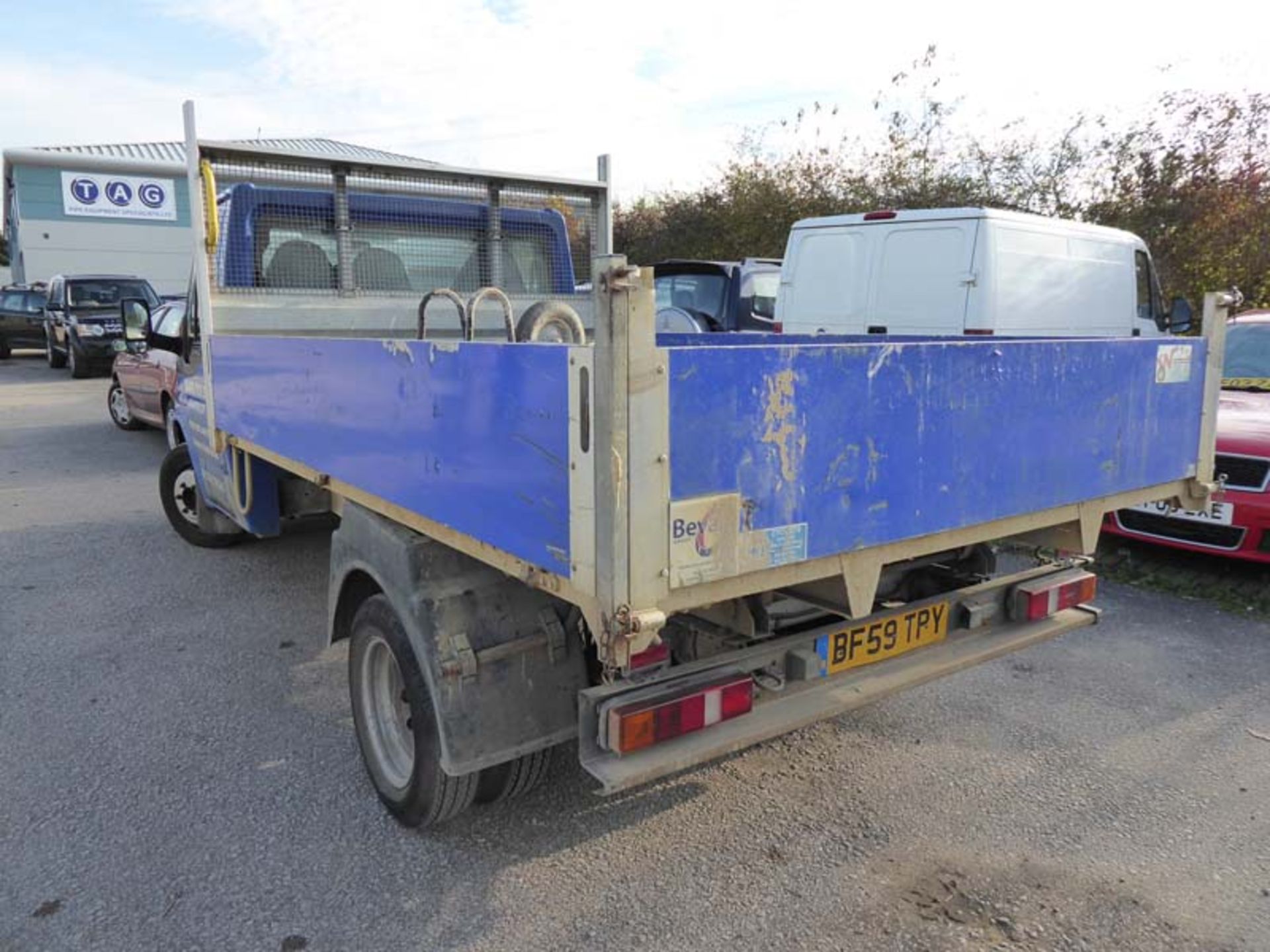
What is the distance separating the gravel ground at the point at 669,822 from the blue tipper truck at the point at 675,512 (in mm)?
332

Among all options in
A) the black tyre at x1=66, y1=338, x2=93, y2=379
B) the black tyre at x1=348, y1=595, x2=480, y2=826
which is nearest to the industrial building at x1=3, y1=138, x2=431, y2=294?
the black tyre at x1=66, y1=338, x2=93, y2=379

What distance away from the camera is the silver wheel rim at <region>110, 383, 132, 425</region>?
11453mm

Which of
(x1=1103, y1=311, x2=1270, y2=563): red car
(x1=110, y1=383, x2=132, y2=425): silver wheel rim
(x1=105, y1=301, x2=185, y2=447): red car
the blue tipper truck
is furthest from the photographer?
(x1=110, y1=383, x2=132, y2=425): silver wheel rim

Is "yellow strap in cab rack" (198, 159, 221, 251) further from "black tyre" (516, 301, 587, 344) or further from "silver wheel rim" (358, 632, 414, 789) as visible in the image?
"silver wheel rim" (358, 632, 414, 789)

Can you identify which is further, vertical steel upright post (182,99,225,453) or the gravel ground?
vertical steel upright post (182,99,225,453)

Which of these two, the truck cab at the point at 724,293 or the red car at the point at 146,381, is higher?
the truck cab at the point at 724,293

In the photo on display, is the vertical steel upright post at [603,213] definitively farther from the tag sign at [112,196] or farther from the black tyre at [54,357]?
the tag sign at [112,196]

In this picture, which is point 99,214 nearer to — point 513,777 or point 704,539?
point 513,777

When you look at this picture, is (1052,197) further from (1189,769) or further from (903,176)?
(1189,769)

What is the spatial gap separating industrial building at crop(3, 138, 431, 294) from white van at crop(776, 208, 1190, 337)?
26.8 metres

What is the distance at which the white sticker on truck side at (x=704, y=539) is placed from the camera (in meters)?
2.02

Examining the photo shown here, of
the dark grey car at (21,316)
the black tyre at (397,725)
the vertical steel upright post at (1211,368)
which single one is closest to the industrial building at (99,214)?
the dark grey car at (21,316)

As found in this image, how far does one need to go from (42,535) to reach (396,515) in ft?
17.4

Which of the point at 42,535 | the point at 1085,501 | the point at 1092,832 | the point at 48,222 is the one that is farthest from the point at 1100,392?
the point at 48,222
